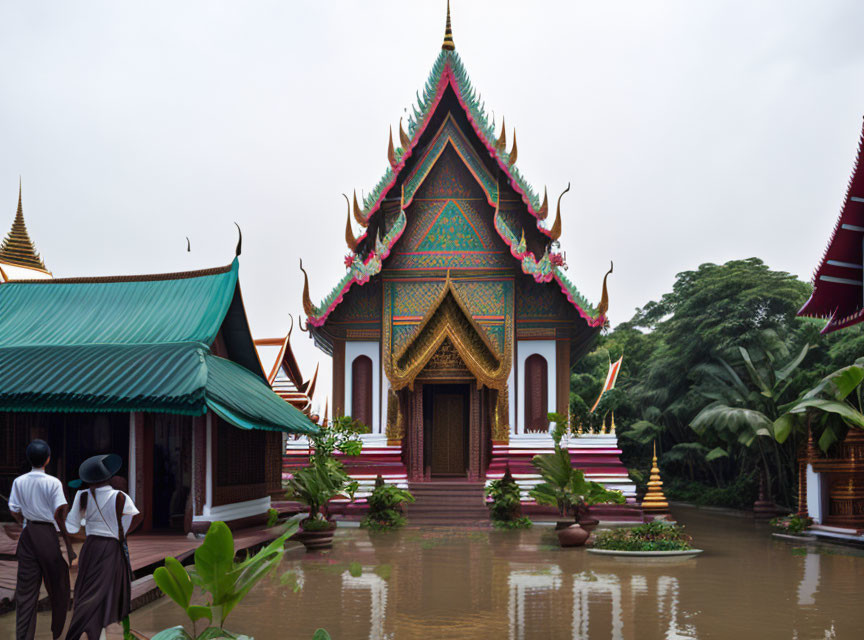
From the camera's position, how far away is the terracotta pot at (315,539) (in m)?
12.5

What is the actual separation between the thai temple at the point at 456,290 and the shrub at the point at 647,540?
236 inches

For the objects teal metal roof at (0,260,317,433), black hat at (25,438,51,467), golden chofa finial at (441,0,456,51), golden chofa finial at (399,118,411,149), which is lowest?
black hat at (25,438,51,467)

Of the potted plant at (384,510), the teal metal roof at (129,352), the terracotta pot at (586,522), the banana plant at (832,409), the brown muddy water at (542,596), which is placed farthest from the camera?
the potted plant at (384,510)

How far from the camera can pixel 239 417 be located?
1148 cm

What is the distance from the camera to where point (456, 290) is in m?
18.7

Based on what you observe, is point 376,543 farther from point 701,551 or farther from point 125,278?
point 125,278

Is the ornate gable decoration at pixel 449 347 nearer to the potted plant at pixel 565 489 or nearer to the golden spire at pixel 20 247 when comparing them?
the potted plant at pixel 565 489

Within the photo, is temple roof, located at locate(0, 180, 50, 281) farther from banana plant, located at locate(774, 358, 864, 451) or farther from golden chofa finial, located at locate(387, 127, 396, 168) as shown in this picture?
banana plant, located at locate(774, 358, 864, 451)

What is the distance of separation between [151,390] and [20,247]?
51.8ft

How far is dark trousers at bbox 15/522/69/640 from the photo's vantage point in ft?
19.9

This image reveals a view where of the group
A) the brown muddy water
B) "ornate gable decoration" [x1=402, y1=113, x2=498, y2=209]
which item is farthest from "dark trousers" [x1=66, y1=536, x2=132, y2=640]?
"ornate gable decoration" [x1=402, y1=113, x2=498, y2=209]

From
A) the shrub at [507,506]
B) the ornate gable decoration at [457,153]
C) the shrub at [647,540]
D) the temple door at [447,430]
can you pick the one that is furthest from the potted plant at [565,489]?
the ornate gable decoration at [457,153]

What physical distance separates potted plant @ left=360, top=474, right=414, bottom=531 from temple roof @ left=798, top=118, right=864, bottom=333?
8433mm

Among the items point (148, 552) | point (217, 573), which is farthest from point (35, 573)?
point (148, 552)
